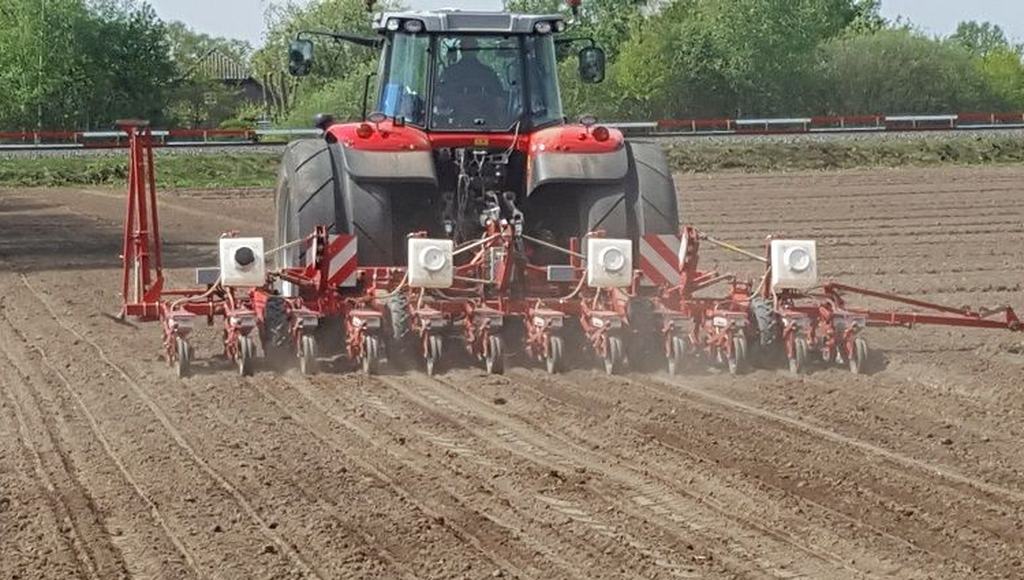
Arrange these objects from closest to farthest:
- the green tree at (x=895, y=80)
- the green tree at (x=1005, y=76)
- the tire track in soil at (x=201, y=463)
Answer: the tire track in soil at (x=201, y=463)
the green tree at (x=895, y=80)
the green tree at (x=1005, y=76)

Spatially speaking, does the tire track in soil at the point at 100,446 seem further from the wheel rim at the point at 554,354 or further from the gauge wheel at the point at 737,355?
the gauge wheel at the point at 737,355

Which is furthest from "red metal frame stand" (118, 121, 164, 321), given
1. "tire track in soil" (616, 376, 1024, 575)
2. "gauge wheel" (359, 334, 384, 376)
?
"tire track in soil" (616, 376, 1024, 575)

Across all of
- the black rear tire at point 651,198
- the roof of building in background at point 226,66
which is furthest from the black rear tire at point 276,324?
the roof of building in background at point 226,66

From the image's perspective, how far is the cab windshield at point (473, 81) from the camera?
418 inches

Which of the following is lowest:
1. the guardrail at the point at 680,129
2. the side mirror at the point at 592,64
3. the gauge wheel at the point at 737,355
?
the gauge wheel at the point at 737,355

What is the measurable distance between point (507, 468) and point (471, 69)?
14.9 ft

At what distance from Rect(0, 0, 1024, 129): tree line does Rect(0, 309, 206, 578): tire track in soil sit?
3862cm

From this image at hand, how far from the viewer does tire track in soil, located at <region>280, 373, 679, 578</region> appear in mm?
5426

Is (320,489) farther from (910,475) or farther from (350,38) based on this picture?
(350,38)

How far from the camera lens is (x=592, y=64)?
1123 cm

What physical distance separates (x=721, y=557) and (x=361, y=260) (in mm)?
5033

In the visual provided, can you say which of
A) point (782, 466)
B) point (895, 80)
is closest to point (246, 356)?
point (782, 466)

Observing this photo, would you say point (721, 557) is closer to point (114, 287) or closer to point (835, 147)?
point (114, 287)

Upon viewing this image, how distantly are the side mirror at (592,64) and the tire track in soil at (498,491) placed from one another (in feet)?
11.7
